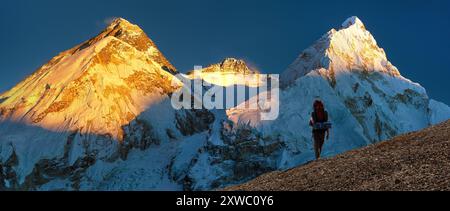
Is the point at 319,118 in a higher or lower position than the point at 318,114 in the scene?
lower

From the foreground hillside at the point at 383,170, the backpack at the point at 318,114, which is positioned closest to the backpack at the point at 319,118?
the backpack at the point at 318,114

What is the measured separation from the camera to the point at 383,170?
128 ft

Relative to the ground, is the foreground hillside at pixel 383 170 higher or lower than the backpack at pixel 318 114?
lower

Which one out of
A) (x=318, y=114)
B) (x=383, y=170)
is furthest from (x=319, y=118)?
(x=383, y=170)

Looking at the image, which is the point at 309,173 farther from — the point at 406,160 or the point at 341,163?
the point at 406,160

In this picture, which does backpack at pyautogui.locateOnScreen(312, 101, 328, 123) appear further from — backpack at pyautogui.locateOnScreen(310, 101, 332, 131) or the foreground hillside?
the foreground hillside

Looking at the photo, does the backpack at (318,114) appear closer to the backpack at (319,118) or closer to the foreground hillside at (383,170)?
the backpack at (319,118)

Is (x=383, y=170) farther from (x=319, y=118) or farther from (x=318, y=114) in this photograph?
(x=318, y=114)

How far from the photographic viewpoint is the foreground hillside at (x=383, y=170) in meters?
35.9

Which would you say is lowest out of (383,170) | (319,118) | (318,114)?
(383,170)

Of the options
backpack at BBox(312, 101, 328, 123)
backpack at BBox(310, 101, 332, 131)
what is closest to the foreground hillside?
backpack at BBox(310, 101, 332, 131)

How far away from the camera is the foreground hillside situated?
35.9 m
